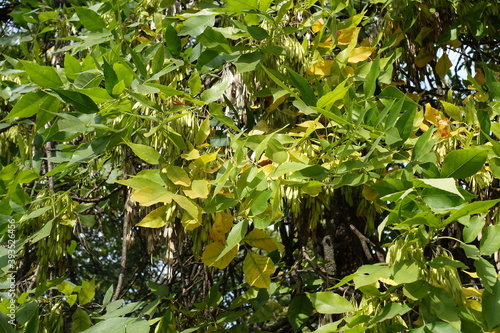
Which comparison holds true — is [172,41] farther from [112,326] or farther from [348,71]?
[112,326]

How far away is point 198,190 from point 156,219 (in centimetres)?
12

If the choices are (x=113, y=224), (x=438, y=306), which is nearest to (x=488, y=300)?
(x=438, y=306)

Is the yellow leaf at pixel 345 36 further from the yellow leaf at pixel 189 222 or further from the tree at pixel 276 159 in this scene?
the yellow leaf at pixel 189 222

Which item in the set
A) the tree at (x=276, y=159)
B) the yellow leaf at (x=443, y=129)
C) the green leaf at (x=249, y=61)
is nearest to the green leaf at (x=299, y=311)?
the tree at (x=276, y=159)

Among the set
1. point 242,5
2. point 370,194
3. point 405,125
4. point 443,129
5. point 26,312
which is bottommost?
point 26,312

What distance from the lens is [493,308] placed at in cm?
91

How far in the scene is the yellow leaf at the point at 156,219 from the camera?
1104 mm

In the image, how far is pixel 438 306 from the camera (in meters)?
0.94

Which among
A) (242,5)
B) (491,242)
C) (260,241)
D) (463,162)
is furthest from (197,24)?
(491,242)

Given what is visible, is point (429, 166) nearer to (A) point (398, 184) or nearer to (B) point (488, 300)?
(A) point (398, 184)

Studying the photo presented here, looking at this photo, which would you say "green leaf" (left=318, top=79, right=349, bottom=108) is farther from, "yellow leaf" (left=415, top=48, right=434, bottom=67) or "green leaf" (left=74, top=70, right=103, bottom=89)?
"yellow leaf" (left=415, top=48, right=434, bottom=67)

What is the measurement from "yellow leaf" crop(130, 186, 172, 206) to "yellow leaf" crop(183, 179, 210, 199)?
43 mm

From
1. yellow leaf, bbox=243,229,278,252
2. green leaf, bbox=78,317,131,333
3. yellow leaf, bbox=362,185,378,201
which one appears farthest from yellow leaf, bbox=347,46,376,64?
green leaf, bbox=78,317,131,333

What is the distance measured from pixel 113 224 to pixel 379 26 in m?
1.81
